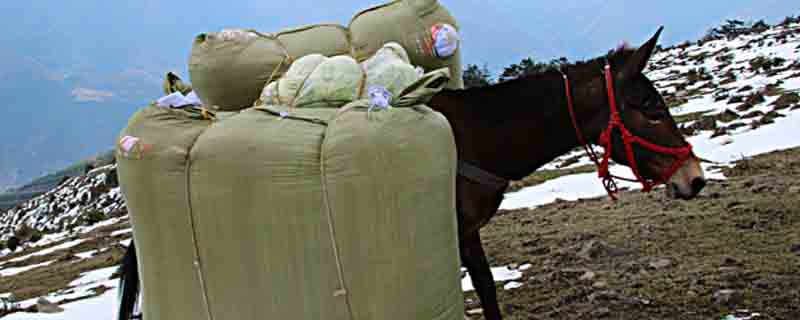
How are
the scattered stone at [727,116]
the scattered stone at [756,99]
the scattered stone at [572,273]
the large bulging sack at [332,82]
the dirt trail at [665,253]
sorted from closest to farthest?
1. the large bulging sack at [332,82]
2. the dirt trail at [665,253]
3. the scattered stone at [572,273]
4. the scattered stone at [727,116]
5. the scattered stone at [756,99]

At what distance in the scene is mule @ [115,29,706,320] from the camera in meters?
4.64

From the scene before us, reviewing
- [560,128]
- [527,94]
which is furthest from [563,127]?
[527,94]

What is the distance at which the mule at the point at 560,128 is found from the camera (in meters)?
4.64

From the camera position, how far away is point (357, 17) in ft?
17.9

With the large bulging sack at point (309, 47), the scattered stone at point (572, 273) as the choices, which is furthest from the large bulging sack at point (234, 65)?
the scattered stone at point (572, 273)

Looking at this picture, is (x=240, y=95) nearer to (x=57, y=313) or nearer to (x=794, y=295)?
(x=794, y=295)

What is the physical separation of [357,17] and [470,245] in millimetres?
1788

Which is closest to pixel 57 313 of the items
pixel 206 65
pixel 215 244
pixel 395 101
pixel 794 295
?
pixel 206 65

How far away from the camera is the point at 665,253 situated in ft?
22.2

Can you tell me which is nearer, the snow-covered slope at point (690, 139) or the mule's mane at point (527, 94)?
the mule's mane at point (527, 94)

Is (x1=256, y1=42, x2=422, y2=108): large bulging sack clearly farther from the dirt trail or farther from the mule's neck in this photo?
the dirt trail

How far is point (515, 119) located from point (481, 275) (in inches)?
43.2

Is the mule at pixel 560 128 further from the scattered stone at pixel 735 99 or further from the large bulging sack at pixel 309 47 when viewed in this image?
the scattered stone at pixel 735 99

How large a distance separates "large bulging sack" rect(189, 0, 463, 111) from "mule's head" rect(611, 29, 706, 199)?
4.10 feet
